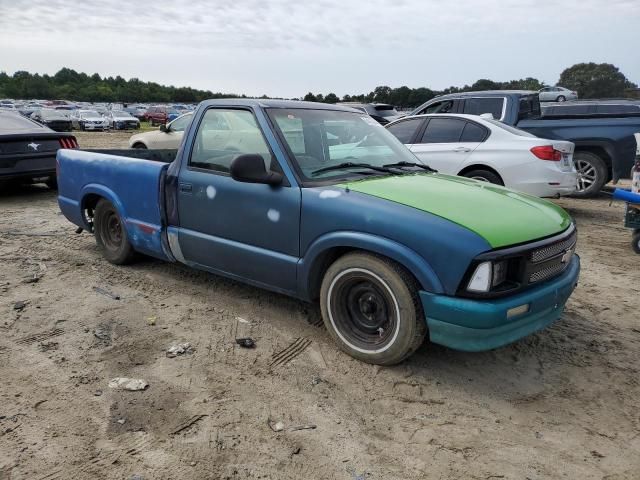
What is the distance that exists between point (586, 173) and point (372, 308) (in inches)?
304

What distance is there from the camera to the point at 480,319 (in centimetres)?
295

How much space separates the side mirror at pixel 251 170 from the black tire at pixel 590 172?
7.47 m

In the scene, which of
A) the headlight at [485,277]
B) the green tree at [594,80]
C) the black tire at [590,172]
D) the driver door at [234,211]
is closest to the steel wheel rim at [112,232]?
the driver door at [234,211]

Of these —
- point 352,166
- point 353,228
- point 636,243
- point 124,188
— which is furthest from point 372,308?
point 636,243

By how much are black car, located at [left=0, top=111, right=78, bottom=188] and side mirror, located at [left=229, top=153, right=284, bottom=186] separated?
664 cm

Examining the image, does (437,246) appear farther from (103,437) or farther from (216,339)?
(103,437)

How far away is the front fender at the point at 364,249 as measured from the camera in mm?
3057

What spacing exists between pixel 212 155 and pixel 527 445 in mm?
3136

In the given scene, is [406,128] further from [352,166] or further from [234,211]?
[234,211]

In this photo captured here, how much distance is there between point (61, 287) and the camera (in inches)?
191

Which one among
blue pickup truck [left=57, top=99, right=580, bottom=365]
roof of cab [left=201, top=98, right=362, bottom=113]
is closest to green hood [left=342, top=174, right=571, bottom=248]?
blue pickup truck [left=57, top=99, right=580, bottom=365]

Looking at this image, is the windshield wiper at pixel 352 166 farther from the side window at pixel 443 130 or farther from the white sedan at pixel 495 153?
the side window at pixel 443 130

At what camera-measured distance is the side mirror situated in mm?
3568

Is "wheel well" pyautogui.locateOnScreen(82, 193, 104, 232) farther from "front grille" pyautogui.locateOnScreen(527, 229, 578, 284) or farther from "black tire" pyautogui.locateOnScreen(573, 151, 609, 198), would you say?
"black tire" pyautogui.locateOnScreen(573, 151, 609, 198)
